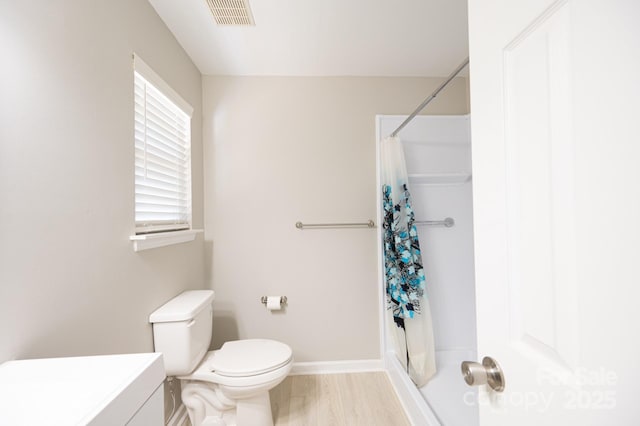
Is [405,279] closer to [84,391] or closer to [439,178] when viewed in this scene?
[439,178]

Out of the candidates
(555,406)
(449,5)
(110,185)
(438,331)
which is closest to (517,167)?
(555,406)

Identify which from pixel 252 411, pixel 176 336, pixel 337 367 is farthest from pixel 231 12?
pixel 337 367

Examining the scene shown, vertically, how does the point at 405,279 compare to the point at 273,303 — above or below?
above

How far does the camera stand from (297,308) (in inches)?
86.3

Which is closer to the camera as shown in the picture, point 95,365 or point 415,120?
point 95,365

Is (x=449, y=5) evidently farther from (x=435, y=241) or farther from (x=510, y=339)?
(x=510, y=339)

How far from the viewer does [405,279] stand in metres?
1.92

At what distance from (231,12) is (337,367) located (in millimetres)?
2442

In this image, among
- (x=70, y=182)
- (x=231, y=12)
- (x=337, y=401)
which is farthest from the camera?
(x=337, y=401)

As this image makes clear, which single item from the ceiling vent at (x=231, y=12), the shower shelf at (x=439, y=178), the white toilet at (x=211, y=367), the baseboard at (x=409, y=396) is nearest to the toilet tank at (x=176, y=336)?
the white toilet at (x=211, y=367)

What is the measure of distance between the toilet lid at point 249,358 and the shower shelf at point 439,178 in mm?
1526

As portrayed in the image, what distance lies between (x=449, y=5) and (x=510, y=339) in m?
1.72

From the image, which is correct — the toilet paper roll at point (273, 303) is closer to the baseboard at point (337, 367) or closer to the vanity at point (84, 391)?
the baseboard at point (337, 367)

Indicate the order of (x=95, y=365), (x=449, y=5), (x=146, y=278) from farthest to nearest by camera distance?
(x=449, y=5)
(x=146, y=278)
(x=95, y=365)
